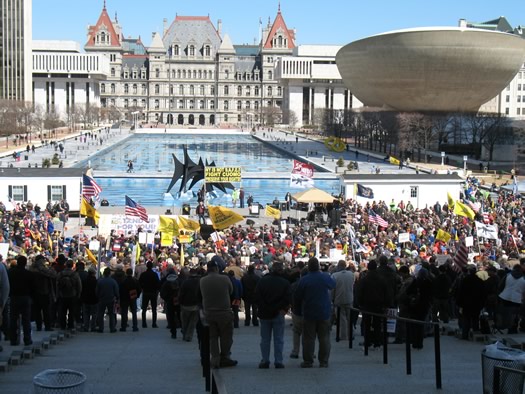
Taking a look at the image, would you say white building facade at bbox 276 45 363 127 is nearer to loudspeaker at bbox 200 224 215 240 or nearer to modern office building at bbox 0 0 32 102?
modern office building at bbox 0 0 32 102

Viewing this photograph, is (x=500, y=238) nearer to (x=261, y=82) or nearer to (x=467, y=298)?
(x=467, y=298)

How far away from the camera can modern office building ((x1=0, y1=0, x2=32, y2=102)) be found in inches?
3780

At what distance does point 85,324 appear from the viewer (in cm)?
1134

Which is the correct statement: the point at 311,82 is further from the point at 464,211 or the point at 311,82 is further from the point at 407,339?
the point at 407,339

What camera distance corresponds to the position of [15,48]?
3834 inches

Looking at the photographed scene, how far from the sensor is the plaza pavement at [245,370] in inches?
260

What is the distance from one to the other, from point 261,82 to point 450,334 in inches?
5136

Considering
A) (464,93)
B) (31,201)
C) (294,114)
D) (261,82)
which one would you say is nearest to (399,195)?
(31,201)

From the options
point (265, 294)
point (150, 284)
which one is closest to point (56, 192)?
point (150, 284)

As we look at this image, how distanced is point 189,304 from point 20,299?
2.01 meters

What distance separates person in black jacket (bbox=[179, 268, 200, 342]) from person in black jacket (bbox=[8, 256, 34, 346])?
1.84 meters

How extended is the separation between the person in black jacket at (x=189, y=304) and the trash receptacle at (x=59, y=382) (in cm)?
494

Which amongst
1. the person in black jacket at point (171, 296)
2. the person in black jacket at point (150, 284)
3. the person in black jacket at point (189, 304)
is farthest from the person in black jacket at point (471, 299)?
the person in black jacket at point (150, 284)


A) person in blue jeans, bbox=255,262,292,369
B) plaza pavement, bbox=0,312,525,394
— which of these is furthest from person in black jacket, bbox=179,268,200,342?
person in blue jeans, bbox=255,262,292,369
